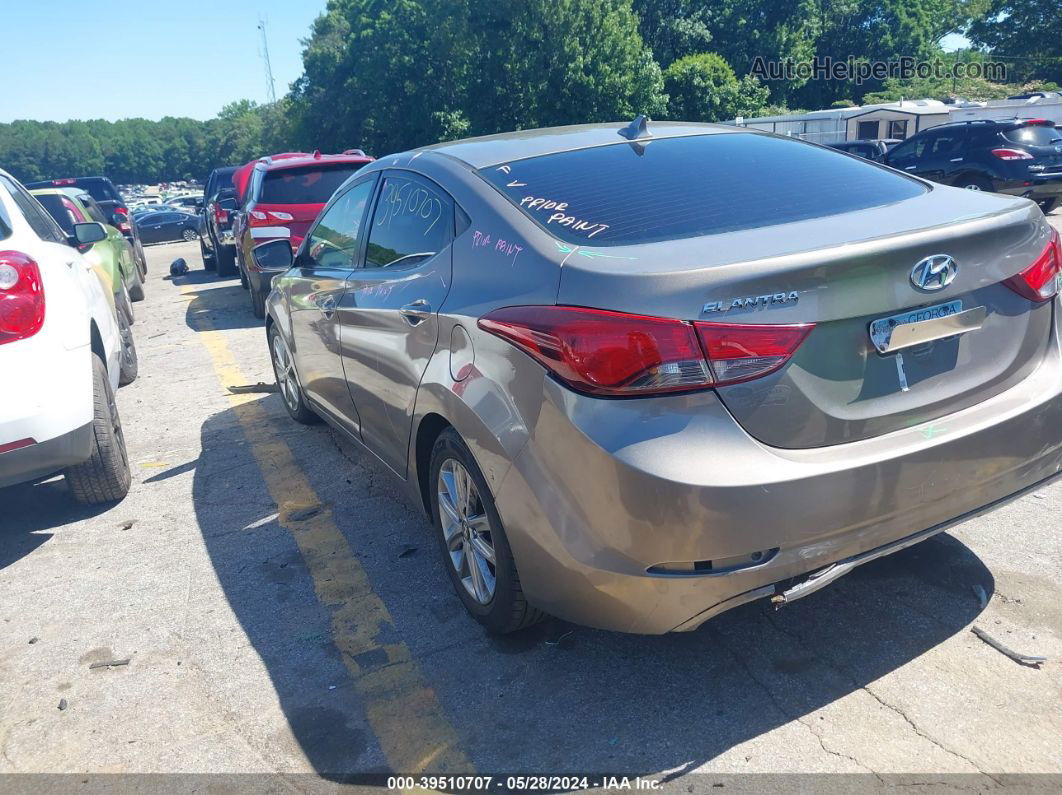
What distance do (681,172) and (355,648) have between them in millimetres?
2094

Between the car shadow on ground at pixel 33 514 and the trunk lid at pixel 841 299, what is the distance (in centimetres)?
337

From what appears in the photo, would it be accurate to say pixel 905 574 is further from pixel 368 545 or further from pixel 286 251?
pixel 286 251

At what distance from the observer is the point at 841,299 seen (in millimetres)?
2438

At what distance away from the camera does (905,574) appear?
11.4 feet

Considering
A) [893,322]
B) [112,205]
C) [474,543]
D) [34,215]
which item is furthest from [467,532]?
[112,205]

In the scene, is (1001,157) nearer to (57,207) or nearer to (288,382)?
(288,382)

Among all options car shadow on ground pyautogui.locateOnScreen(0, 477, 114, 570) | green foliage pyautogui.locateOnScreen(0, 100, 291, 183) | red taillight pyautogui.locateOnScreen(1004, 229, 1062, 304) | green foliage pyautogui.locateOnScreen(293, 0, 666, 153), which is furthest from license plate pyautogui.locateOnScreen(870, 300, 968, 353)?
green foliage pyautogui.locateOnScreen(0, 100, 291, 183)

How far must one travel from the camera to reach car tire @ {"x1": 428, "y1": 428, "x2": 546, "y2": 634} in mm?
2979

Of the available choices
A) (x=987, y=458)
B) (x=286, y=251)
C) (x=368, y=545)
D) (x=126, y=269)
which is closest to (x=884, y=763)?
(x=987, y=458)

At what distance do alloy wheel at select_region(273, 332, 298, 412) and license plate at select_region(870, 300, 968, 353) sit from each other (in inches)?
158

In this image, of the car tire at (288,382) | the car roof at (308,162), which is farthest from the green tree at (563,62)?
the car tire at (288,382)

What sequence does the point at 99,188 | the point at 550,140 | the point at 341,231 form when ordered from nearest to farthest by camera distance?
the point at 550,140 → the point at 341,231 → the point at 99,188

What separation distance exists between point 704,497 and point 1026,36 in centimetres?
6990

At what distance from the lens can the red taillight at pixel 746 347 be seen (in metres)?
2.37
